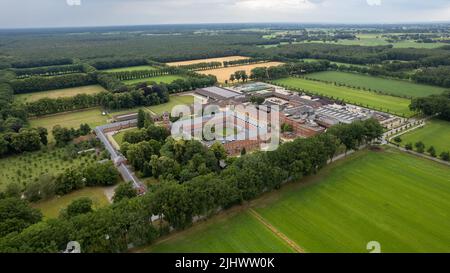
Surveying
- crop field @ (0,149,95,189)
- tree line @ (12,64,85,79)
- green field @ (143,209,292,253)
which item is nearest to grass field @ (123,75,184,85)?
tree line @ (12,64,85,79)

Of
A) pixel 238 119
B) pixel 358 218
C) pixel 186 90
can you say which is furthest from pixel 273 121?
pixel 186 90

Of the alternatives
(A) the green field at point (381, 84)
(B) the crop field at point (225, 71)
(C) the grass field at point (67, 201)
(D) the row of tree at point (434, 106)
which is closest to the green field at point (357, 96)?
(D) the row of tree at point (434, 106)

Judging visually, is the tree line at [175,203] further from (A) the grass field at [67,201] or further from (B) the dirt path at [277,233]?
(A) the grass field at [67,201]

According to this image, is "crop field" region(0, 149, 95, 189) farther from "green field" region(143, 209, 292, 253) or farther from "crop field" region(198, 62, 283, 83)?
"crop field" region(198, 62, 283, 83)

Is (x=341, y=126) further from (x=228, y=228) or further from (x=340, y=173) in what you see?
(x=228, y=228)

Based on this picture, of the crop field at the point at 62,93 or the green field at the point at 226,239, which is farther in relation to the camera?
the crop field at the point at 62,93

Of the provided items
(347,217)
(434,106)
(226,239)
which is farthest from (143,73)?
(347,217)
